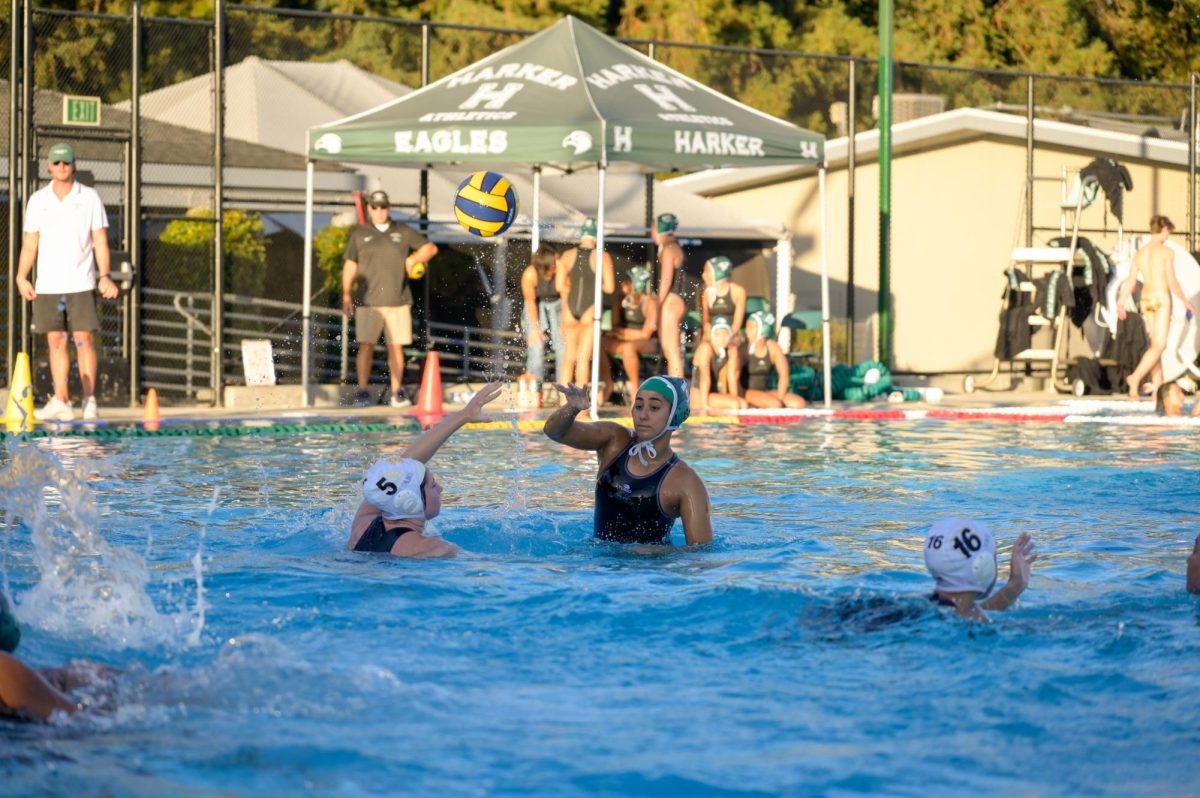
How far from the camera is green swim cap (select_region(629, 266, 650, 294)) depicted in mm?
18062

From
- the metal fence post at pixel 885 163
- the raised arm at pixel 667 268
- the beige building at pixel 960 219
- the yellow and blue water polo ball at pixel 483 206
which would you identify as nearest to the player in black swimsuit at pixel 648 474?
the yellow and blue water polo ball at pixel 483 206

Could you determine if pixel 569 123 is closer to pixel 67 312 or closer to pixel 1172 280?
pixel 67 312

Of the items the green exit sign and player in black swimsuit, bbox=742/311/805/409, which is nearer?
the green exit sign

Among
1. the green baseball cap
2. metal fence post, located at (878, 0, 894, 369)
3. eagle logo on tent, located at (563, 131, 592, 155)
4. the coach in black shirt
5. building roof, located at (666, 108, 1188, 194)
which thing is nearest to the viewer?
the green baseball cap

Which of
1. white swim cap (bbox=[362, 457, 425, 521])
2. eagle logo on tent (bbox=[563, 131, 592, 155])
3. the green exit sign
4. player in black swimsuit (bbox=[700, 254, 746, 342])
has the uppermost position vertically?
the green exit sign

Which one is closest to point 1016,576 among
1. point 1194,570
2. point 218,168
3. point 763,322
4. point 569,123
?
point 1194,570

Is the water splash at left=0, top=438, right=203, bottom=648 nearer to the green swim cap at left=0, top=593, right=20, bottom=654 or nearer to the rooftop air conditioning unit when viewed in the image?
the green swim cap at left=0, top=593, right=20, bottom=654

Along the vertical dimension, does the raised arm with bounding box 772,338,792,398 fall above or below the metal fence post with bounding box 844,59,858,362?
below

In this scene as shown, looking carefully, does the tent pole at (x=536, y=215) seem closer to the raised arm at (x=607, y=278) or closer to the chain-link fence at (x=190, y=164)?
the raised arm at (x=607, y=278)

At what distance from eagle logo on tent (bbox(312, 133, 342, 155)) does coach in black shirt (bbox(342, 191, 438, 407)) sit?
100 centimetres

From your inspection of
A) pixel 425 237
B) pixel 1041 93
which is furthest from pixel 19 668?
pixel 1041 93

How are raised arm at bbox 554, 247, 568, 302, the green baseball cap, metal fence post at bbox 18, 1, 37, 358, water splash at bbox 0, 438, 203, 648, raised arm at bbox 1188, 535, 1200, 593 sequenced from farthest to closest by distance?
raised arm at bbox 554, 247, 568, 302 → metal fence post at bbox 18, 1, 37, 358 → the green baseball cap → raised arm at bbox 1188, 535, 1200, 593 → water splash at bbox 0, 438, 203, 648

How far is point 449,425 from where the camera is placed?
7594 millimetres

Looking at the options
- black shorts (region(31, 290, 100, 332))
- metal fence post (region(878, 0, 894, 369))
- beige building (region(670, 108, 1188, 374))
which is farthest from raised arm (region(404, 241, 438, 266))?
beige building (region(670, 108, 1188, 374))
